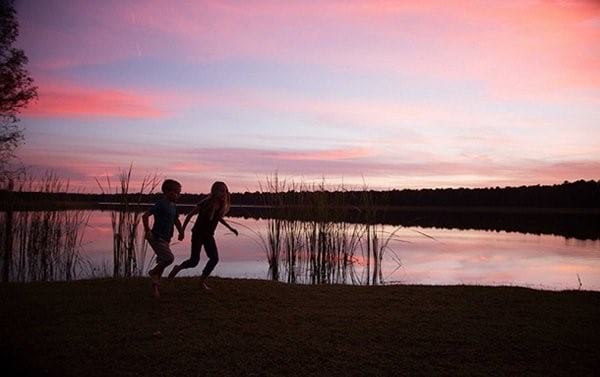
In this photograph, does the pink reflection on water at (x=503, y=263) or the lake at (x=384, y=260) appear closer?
the lake at (x=384, y=260)

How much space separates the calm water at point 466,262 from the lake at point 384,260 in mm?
22

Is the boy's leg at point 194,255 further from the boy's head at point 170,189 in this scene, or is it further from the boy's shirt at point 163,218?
the boy's head at point 170,189

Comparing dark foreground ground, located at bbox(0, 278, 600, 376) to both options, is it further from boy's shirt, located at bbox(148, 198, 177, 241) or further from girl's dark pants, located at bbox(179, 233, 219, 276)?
boy's shirt, located at bbox(148, 198, 177, 241)

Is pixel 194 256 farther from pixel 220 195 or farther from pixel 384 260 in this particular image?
pixel 384 260

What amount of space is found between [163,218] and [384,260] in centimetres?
1161

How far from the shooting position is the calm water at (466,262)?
11.8 metres

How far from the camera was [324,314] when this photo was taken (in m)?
5.44

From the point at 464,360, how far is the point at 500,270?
10.9m

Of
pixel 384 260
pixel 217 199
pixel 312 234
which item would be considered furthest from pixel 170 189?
pixel 384 260

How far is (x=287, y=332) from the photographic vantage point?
471 centimetres

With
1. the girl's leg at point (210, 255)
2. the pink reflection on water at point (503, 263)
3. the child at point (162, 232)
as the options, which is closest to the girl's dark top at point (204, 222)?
the girl's leg at point (210, 255)

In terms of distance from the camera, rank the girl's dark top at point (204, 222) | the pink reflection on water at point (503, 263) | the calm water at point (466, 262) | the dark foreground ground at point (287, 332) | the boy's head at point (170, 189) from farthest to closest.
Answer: the pink reflection on water at point (503, 263) < the calm water at point (466, 262) < the girl's dark top at point (204, 222) < the boy's head at point (170, 189) < the dark foreground ground at point (287, 332)

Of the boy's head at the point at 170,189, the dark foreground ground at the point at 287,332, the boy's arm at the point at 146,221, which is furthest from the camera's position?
the boy's head at the point at 170,189

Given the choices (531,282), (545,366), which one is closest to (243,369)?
(545,366)
